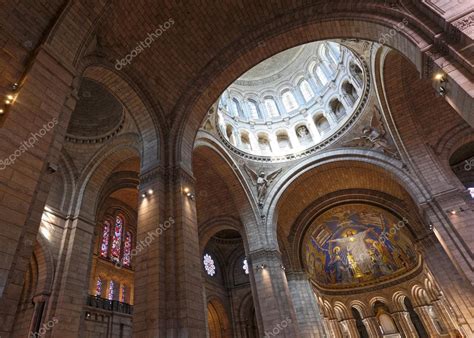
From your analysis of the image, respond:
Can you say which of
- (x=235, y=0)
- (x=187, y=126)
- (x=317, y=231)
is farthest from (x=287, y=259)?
(x=235, y=0)

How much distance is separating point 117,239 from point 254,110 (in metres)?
11.8

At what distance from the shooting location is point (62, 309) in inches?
366

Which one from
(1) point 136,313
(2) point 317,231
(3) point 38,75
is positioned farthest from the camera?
(2) point 317,231

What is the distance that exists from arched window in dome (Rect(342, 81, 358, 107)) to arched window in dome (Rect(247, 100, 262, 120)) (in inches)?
215

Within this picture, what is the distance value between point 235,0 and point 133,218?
14.5 m

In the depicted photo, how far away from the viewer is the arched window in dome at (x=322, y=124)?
55.1ft

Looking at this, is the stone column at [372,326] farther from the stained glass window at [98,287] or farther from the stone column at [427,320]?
the stained glass window at [98,287]

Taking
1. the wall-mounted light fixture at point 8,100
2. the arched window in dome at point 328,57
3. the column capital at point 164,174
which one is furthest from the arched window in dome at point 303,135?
the wall-mounted light fixture at point 8,100

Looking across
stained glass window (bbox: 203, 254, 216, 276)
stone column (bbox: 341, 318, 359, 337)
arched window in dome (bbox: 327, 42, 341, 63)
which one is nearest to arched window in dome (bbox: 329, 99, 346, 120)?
arched window in dome (bbox: 327, 42, 341, 63)

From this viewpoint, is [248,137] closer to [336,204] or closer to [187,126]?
[336,204]

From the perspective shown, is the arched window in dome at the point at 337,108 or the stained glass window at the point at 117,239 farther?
the stained glass window at the point at 117,239

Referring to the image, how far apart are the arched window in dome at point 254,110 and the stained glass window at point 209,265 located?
10.2 m

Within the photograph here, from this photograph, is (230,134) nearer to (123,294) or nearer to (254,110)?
(254,110)

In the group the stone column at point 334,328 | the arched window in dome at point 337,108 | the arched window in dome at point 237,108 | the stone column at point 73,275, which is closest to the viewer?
the stone column at point 73,275
